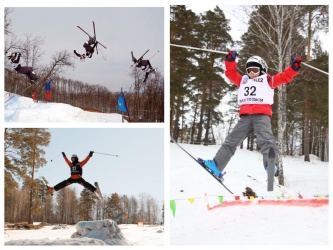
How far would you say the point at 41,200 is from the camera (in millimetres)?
4891

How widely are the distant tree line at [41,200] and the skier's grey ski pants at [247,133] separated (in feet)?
3.32

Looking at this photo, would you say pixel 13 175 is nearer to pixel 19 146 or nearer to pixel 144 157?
pixel 19 146

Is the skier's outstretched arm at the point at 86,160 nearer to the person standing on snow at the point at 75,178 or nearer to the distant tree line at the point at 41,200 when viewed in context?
the person standing on snow at the point at 75,178

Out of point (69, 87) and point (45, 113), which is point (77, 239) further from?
point (69, 87)

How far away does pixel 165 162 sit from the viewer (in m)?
4.49

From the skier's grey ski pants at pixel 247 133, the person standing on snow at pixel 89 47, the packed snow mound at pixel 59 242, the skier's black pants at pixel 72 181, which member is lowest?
the packed snow mound at pixel 59 242

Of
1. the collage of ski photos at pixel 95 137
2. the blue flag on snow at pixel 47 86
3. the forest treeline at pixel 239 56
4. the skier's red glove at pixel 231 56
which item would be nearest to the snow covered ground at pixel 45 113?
the collage of ski photos at pixel 95 137

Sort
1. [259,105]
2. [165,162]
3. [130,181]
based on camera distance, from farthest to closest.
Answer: [130,181] < [165,162] < [259,105]

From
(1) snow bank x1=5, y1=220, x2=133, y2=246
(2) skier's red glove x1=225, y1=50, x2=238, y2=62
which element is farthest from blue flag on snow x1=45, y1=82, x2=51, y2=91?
(2) skier's red glove x1=225, y1=50, x2=238, y2=62

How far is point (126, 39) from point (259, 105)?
1621 mm

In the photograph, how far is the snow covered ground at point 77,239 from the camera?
4.48 metres

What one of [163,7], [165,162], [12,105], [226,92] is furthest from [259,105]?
[226,92]

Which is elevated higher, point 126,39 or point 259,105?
point 126,39

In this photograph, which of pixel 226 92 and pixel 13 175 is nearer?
pixel 13 175
